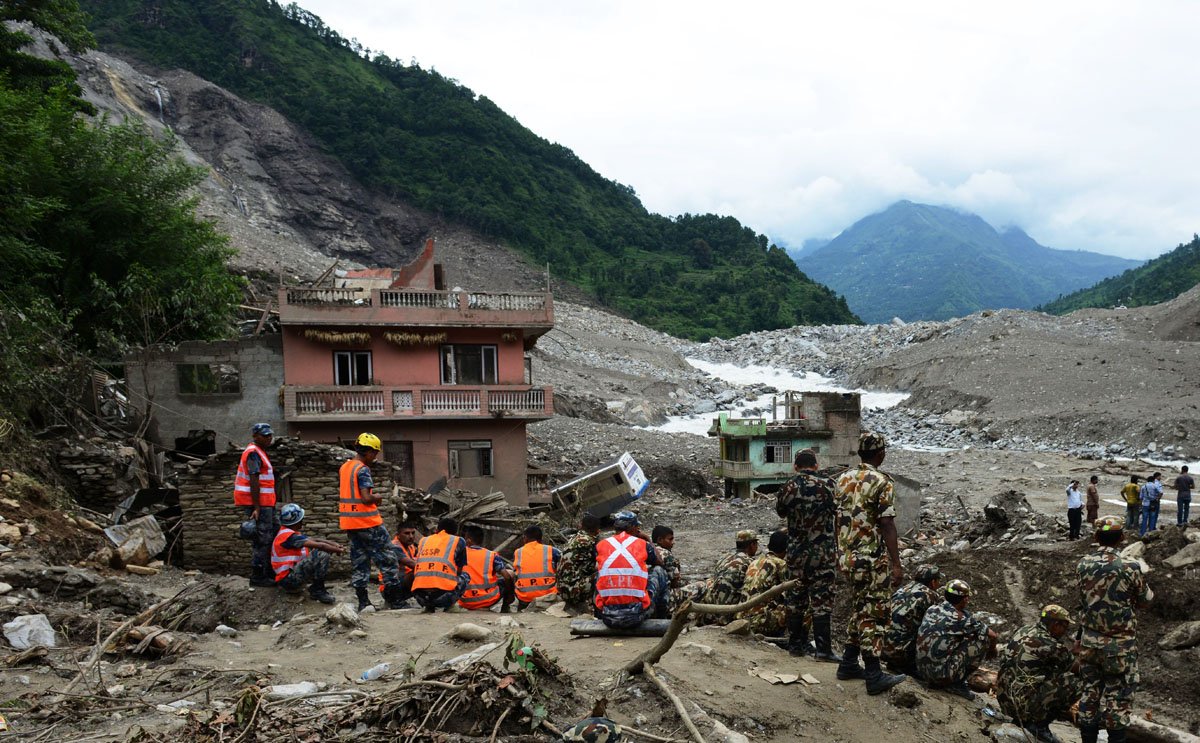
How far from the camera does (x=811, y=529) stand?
222 inches

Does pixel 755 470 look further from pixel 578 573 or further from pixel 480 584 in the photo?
pixel 480 584

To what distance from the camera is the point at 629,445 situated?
3319 centimetres

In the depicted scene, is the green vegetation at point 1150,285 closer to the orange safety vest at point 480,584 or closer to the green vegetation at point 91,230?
the green vegetation at point 91,230

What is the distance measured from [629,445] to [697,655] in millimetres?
27449

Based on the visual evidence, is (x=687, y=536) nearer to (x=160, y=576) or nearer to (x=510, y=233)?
(x=160, y=576)

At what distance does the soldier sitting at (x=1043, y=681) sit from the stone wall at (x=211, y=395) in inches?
680

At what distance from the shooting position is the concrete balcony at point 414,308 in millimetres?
19688

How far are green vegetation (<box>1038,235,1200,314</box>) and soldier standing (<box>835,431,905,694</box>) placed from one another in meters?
84.8

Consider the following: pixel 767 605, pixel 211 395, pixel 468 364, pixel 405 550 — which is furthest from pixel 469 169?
pixel 767 605

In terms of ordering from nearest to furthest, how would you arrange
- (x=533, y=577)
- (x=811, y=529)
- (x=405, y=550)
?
(x=811, y=529)
(x=533, y=577)
(x=405, y=550)

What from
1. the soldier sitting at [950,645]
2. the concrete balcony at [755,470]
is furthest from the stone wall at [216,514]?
the concrete balcony at [755,470]

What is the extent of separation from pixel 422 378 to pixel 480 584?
1306 centimetres

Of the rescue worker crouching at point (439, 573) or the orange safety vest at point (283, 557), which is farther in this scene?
the rescue worker crouching at point (439, 573)

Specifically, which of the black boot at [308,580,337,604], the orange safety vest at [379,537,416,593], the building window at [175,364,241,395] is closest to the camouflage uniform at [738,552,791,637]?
the orange safety vest at [379,537,416,593]
